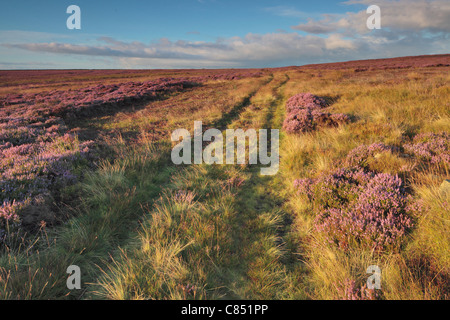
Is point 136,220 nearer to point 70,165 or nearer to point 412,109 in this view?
point 70,165

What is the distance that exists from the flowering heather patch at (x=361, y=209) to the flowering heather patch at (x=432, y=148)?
62.9 inches

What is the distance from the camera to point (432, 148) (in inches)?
217

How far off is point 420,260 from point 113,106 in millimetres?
20987

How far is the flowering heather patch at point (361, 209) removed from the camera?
325 centimetres

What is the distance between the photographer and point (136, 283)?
281 centimetres

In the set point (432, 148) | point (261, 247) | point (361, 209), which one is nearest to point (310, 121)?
point (432, 148)

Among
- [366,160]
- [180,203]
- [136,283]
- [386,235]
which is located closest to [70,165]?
[180,203]
